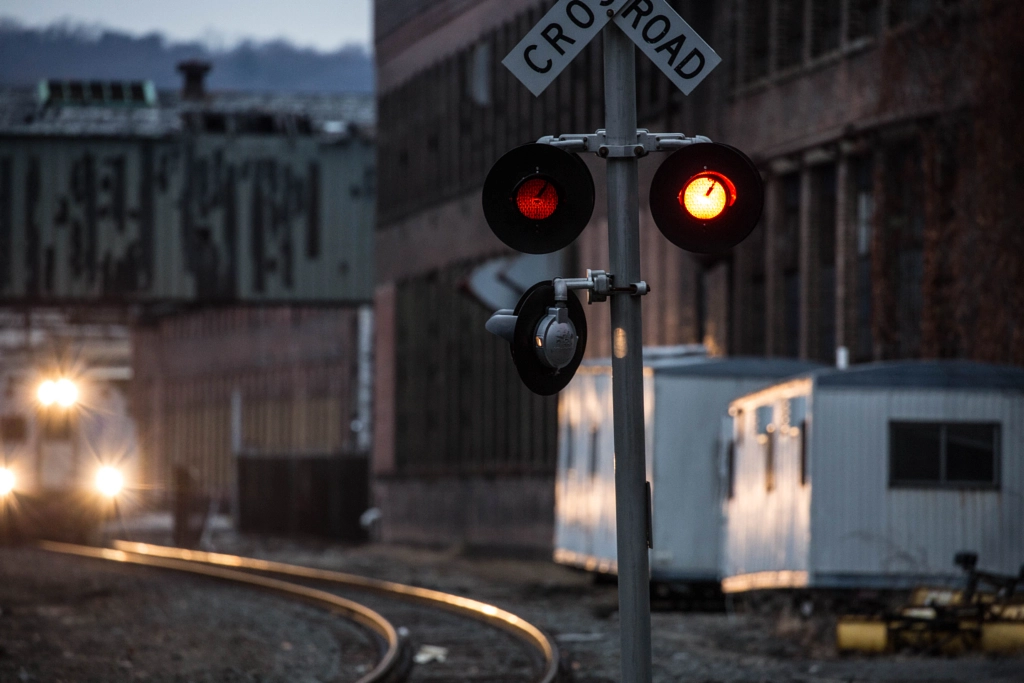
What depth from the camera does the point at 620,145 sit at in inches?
280

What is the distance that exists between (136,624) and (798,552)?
26.2 feet

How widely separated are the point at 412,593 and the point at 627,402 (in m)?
18.3

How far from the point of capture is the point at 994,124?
23.5m

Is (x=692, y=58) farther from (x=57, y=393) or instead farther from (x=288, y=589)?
(x=57, y=393)

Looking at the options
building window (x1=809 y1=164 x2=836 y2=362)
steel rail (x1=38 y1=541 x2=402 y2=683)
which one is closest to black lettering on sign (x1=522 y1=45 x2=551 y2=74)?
steel rail (x1=38 y1=541 x2=402 y2=683)

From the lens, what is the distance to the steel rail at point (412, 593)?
17.0m

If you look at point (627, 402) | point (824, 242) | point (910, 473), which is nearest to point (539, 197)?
point (627, 402)

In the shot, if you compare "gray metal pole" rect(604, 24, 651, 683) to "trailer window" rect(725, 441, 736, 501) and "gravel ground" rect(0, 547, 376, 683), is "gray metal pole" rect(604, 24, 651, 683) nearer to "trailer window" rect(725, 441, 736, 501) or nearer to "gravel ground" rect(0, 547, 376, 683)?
"gravel ground" rect(0, 547, 376, 683)

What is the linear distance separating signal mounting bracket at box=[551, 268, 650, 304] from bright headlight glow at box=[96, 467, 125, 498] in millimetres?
28911

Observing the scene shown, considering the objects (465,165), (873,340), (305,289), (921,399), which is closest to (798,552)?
(921,399)

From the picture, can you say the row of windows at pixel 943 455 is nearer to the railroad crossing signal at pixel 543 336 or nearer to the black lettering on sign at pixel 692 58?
the railroad crossing signal at pixel 543 336

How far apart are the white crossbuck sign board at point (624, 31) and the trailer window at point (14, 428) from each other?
92.6ft

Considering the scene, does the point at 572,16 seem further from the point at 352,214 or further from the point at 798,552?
the point at 352,214

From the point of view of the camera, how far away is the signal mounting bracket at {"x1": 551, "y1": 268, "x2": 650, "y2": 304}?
7031 mm
